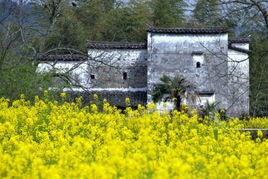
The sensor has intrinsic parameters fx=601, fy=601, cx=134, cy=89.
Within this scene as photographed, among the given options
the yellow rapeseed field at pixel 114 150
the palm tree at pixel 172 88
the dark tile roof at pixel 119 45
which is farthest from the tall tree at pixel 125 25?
the yellow rapeseed field at pixel 114 150

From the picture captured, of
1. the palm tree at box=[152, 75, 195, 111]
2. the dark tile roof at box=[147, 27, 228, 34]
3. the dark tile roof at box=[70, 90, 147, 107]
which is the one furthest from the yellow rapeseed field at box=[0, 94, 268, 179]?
the dark tile roof at box=[147, 27, 228, 34]

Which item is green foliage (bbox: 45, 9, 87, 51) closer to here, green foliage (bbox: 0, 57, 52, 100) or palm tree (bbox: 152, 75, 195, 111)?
palm tree (bbox: 152, 75, 195, 111)

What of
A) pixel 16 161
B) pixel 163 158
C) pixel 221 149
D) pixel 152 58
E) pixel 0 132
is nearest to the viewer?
pixel 16 161

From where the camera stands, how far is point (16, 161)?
6.05 metres

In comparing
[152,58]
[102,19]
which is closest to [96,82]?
[152,58]

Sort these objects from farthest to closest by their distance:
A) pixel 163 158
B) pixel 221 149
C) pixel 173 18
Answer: pixel 173 18
pixel 221 149
pixel 163 158

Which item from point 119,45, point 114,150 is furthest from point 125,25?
point 114,150

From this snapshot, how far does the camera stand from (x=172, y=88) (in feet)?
97.3

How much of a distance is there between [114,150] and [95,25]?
3895cm

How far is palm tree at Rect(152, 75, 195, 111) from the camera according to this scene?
96.4 ft

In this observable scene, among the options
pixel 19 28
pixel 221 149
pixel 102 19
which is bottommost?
pixel 221 149

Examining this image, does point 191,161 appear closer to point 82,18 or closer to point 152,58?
point 152,58

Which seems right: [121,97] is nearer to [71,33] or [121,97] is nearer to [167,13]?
[71,33]

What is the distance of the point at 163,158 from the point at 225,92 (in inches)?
993
